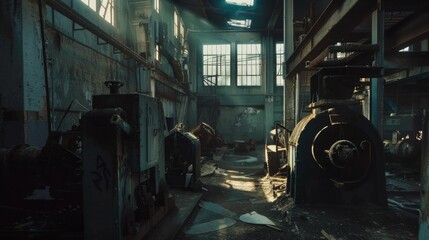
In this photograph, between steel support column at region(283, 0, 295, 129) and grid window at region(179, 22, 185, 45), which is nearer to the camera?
steel support column at region(283, 0, 295, 129)

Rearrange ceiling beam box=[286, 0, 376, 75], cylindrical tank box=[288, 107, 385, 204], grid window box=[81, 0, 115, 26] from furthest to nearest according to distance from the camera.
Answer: grid window box=[81, 0, 115, 26] → cylindrical tank box=[288, 107, 385, 204] → ceiling beam box=[286, 0, 376, 75]

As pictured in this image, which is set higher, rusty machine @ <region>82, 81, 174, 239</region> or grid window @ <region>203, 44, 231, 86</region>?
grid window @ <region>203, 44, 231, 86</region>

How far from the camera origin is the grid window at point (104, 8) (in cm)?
705

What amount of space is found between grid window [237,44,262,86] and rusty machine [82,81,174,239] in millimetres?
16477

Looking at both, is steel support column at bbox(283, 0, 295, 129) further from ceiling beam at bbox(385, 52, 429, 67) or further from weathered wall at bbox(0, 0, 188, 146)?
weathered wall at bbox(0, 0, 188, 146)

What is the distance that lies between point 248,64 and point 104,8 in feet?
42.3

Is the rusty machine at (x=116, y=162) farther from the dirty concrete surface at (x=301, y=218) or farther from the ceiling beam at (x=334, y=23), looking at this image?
the ceiling beam at (x=334, y=23)

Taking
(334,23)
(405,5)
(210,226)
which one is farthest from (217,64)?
(210,226)

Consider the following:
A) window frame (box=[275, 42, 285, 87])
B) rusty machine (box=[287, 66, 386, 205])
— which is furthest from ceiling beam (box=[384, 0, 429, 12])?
window frame (box=[275, 42, 285, 87])

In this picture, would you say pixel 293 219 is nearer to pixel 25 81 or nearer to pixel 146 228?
pixel 146 228

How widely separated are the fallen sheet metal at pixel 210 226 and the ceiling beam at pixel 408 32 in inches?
224

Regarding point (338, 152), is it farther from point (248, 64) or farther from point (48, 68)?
point (248, 64)

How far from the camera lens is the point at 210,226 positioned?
4316mm

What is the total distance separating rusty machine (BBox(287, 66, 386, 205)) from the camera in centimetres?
443
